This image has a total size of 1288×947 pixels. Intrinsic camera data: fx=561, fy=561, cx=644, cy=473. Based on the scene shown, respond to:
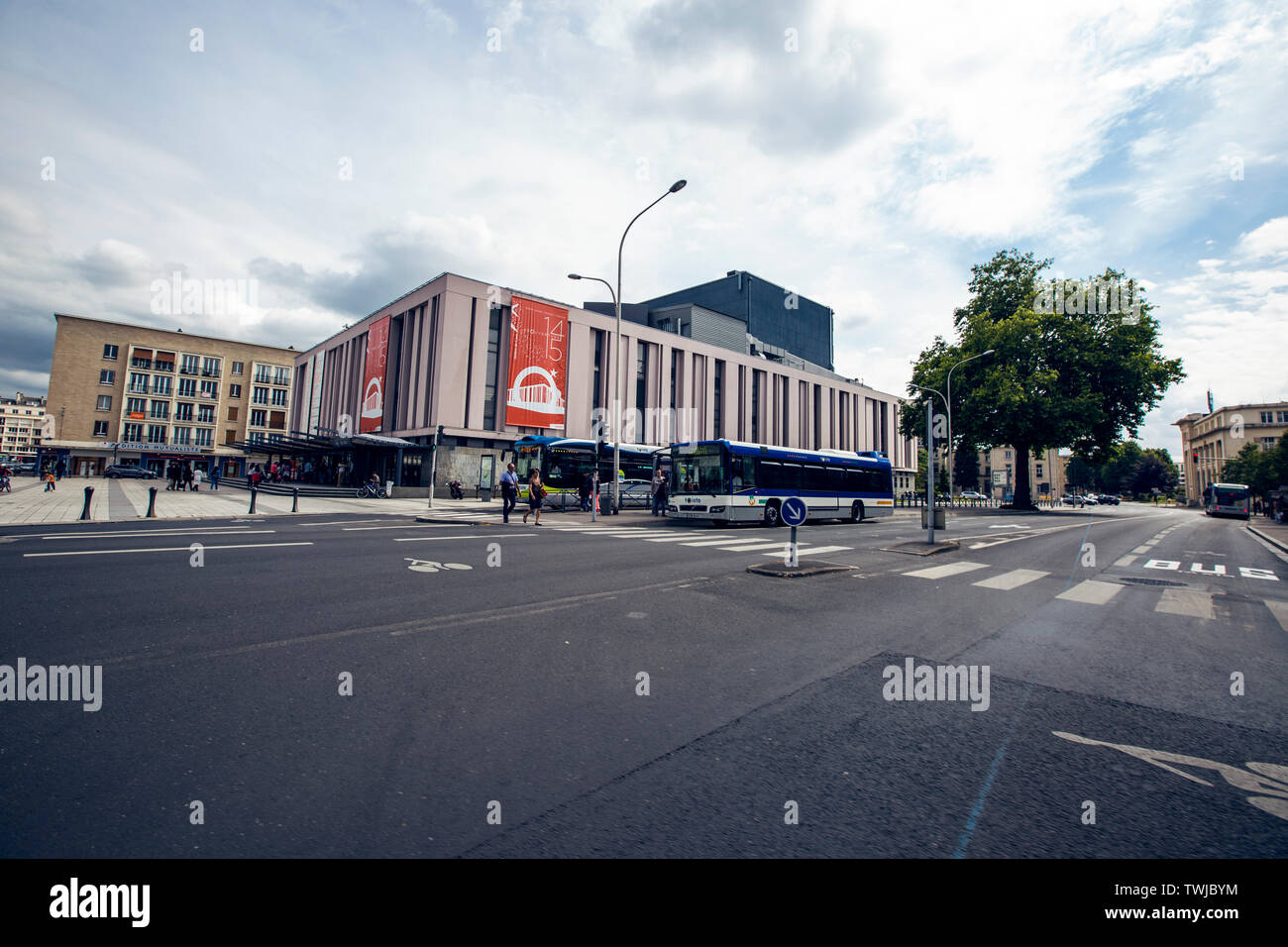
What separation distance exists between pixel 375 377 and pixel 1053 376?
52471mm

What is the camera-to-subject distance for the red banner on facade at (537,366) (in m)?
42.3

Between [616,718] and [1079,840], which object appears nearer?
[1079,840]

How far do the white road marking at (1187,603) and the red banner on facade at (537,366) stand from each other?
126ft

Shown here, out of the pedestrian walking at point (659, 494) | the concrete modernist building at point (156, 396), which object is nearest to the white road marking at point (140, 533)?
the pedestrian walking at point (659, 494)

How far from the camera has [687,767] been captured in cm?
288

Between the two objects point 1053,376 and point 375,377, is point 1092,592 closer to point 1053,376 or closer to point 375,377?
point 1053,376

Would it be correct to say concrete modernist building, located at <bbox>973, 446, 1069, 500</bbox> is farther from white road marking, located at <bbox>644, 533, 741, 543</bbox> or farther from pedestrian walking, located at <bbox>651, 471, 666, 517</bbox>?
white road marking, located at <bbox>644, 533, 741, 543</bbox>

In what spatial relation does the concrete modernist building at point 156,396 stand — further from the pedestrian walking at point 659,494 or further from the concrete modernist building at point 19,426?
the concrete modernist building at point 19,426

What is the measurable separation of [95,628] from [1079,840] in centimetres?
708

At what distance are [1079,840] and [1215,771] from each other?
54.8 inches
